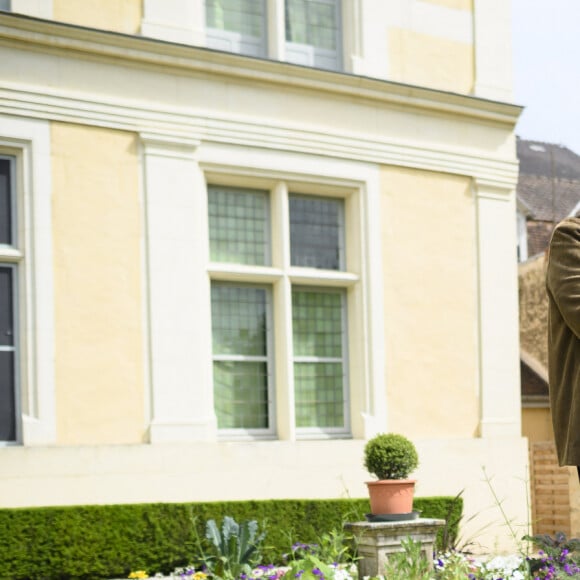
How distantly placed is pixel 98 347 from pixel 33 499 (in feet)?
4.88

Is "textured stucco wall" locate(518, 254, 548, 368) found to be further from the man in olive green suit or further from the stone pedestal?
the man in olive green suit

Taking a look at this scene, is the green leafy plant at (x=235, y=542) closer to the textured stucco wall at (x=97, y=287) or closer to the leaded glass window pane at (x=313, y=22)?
the textured stucco wall at (x=97, y=287)

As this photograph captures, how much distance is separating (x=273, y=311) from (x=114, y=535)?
3.01m

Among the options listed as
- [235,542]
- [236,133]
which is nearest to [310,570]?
[235,542]

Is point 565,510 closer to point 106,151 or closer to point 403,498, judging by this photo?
point 403,498

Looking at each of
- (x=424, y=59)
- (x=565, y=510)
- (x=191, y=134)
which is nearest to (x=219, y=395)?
(x=191, y=134)

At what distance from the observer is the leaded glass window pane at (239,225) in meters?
10.8

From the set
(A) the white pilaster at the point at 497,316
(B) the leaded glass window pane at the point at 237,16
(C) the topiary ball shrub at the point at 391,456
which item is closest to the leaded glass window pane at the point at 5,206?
(B) the leaded glass window pane at the point at 237,16

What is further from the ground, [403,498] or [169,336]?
[169,336]

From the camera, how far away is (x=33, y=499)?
9172mm

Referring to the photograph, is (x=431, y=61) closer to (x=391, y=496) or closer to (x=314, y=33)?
(x=314, y=33)

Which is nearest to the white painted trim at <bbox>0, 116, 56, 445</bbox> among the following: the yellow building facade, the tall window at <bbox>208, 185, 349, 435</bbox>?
the yellow building facade

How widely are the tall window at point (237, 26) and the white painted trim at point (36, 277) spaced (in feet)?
7.67

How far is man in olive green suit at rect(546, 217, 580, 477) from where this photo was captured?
3662 mm
